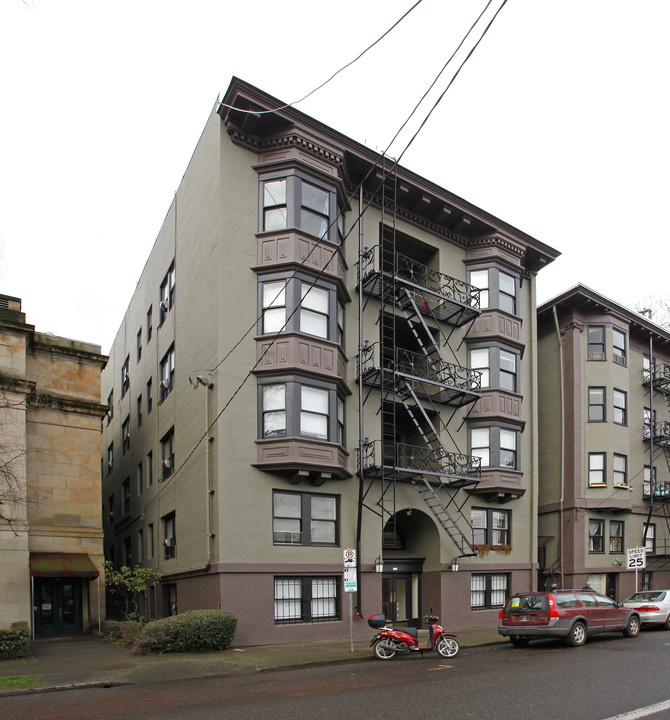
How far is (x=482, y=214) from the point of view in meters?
26.8

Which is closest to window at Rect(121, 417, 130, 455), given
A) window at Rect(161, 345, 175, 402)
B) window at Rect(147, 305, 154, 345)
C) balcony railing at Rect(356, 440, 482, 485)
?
window at Rect(147, 305, 154, 345)

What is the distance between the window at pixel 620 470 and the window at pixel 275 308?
62.4 feet

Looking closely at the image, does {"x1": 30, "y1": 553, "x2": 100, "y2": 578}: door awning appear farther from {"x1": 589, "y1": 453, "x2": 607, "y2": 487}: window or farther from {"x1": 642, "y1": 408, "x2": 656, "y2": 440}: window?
{"x1": 642, "y1": 408, "x2": 656, "y2": 440}: window

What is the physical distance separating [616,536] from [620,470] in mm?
3002

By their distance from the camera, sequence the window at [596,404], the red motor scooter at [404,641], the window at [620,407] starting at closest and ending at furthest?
the red motor scooter at [404,641] → the window at [596,404] → the window at [620,407]

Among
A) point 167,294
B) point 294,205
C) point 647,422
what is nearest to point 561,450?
point 647,422

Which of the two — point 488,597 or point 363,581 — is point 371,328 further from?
point 488,597

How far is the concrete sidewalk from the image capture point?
13750 mm

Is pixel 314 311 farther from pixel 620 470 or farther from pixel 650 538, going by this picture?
pixel 650 538

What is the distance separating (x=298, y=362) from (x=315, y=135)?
23.7ft

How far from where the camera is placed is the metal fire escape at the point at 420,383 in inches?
878

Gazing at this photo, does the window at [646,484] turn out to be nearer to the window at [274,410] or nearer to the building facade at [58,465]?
the window at [274,410]

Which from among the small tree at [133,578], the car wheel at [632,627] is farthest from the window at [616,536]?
the small tree at [133,578]

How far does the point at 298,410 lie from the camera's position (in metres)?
19.8
